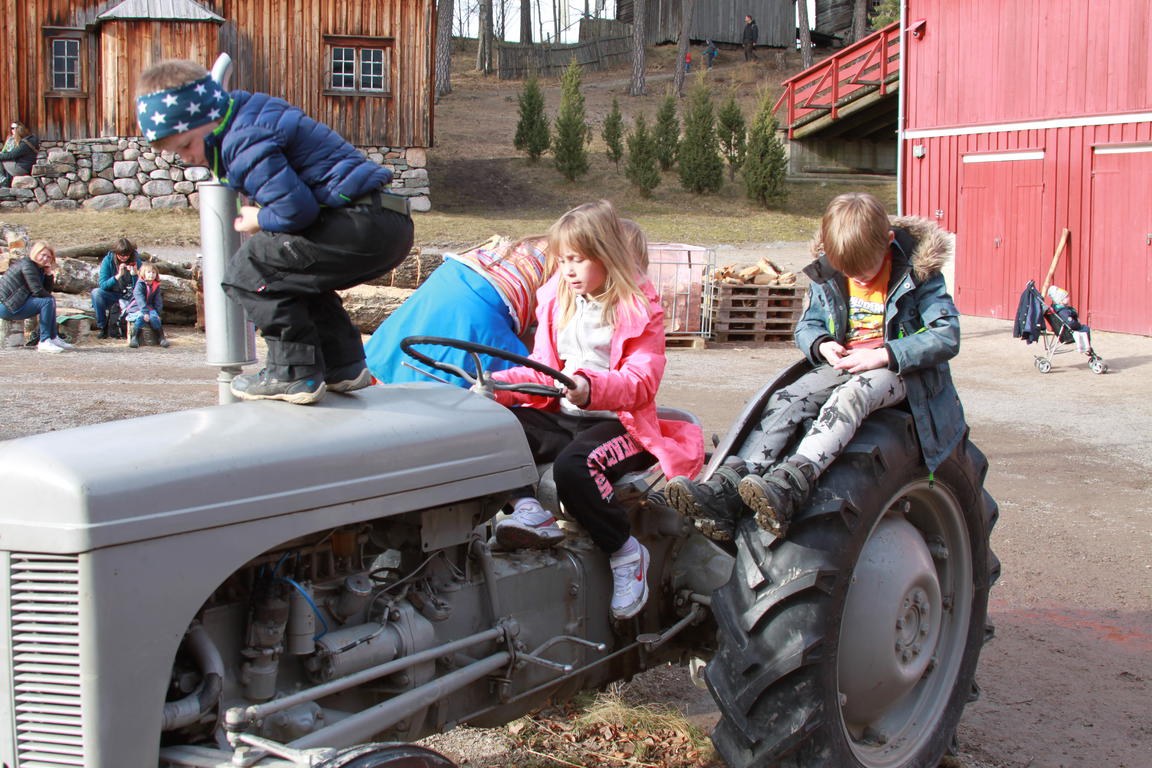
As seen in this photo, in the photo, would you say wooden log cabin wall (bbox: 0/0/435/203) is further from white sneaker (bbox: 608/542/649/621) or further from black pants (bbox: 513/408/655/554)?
white sneaker (bbox: 608/542/649/621)

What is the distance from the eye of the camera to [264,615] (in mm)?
2369

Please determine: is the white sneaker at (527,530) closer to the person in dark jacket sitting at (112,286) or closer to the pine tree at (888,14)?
the person in dark jacket sitting at (112,286)

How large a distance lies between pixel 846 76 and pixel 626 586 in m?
26.4

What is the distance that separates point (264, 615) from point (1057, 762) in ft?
8.23

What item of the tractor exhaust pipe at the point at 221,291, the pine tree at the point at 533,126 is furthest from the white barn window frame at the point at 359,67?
the tractor exhaust pipe at the point at 221,291

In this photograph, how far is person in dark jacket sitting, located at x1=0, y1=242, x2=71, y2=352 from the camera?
12.8 m

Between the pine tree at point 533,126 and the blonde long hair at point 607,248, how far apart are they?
26546 millimetres

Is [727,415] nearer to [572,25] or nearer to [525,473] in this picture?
[525,473]

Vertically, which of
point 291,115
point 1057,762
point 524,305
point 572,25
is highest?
point 572,25

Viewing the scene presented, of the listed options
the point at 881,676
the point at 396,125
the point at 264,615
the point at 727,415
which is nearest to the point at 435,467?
the point at 264,615

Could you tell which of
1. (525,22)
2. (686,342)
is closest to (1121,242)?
(686,342)

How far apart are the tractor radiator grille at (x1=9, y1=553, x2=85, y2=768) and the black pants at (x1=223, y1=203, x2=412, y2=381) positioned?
0.70 meters

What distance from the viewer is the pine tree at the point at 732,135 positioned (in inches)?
1150

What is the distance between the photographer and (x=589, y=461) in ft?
10.4
